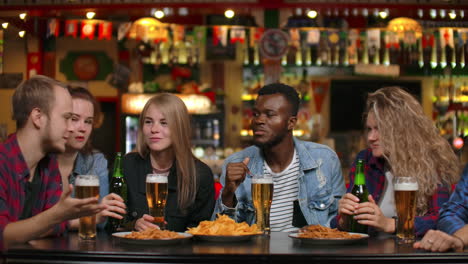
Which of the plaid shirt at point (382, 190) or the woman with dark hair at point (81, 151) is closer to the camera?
the plaid shirt at point (382, 190)

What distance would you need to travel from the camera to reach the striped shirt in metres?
3.18

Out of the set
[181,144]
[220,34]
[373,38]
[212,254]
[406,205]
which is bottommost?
[212,254]

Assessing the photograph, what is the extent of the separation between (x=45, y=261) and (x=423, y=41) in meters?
7.63

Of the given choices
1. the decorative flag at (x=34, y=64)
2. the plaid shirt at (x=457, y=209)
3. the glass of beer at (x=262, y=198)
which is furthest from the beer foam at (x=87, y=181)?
the decorative flag at (x=34, y=64)

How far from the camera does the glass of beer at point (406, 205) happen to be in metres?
2.33

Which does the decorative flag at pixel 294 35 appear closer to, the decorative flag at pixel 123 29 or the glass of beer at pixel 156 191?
the decorative flag at pixel 123 29

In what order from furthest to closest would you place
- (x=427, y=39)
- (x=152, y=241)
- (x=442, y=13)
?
(x=427, y=39) < (x=442, y=13) < (x=152, y=241)

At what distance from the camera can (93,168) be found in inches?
130

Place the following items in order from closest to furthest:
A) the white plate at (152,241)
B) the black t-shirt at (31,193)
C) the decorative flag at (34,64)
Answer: the white plate at (152,241), the black t-shirt at (31,193), the decorative flag at (34,64)

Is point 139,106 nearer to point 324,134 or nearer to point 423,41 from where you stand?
point 324,134

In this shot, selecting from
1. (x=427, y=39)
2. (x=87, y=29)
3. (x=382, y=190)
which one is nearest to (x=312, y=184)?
(x=382, y=190)

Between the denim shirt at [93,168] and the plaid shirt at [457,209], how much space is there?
158cm

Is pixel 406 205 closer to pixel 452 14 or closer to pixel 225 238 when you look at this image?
pixel 225 238

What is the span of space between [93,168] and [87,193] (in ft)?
3.37
